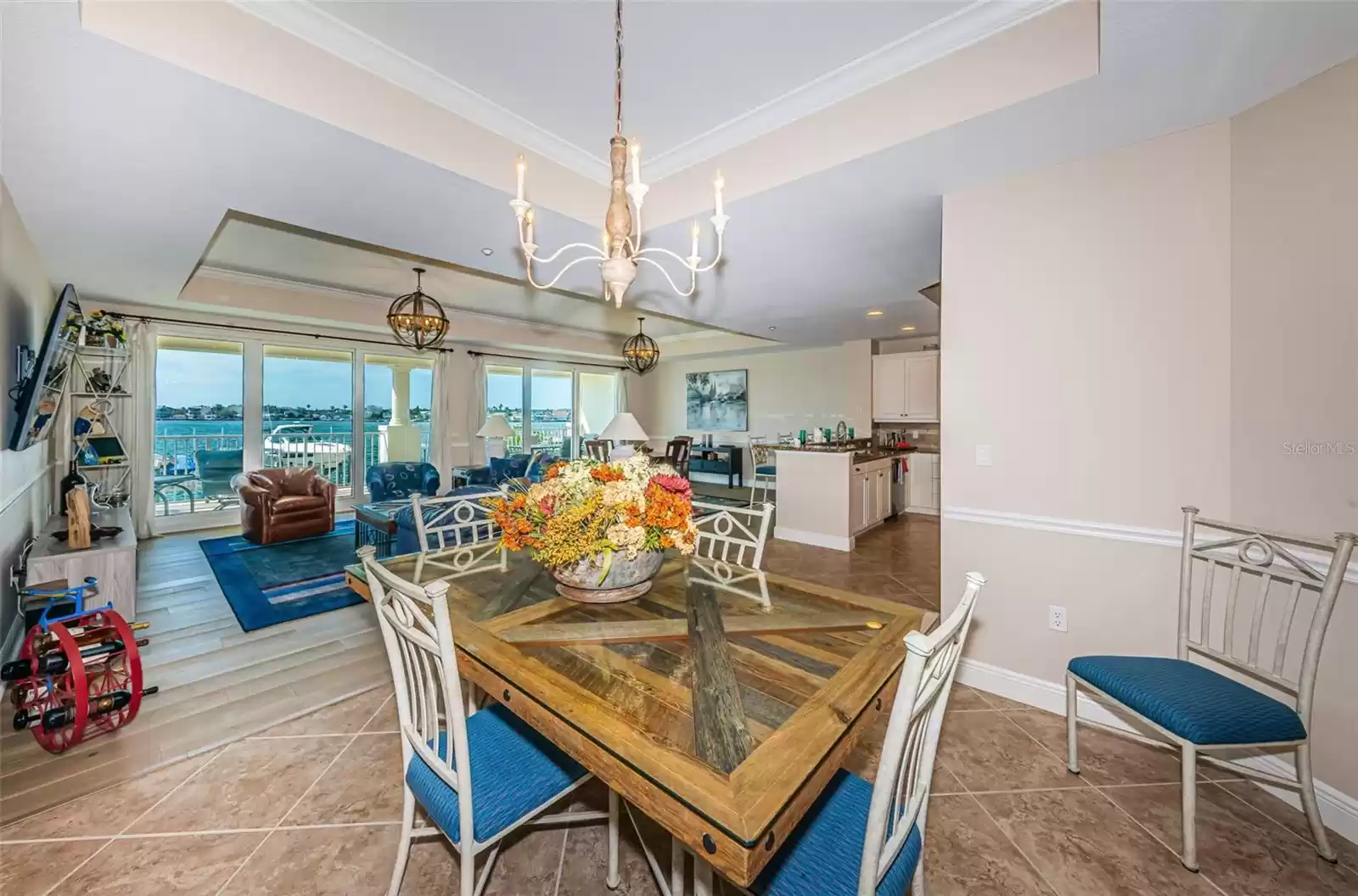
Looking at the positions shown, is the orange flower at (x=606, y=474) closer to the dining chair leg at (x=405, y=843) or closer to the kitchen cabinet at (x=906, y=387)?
the dining chair leg at (x=405, y=843)

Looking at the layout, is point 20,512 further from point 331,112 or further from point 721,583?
point 721,583

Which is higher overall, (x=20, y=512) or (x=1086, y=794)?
(x=20, y=512)

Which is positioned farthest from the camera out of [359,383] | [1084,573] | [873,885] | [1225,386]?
[359,383]

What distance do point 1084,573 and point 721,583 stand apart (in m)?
1.70

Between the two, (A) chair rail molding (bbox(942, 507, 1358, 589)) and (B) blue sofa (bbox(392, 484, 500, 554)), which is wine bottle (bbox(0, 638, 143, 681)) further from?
(A) chair rail molding (bbox(942, 507, 1358, 589))

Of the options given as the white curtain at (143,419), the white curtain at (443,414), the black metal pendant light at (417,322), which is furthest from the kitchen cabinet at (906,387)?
the white curtain at (143,419)

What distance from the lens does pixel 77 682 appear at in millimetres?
1878

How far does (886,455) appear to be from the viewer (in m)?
6.12

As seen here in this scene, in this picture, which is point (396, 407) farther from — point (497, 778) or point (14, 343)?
point (497, 778)

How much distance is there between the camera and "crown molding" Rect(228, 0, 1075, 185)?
1760 millimetres

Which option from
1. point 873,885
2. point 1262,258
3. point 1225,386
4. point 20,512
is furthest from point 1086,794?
point 20,512

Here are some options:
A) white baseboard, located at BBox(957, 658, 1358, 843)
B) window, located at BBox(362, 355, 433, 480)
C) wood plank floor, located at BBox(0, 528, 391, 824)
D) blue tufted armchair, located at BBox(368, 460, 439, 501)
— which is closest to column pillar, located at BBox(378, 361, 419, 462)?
window, located at BBox(362, 355, 433, 480)

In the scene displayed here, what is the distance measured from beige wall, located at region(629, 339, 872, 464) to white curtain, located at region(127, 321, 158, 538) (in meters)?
6.68

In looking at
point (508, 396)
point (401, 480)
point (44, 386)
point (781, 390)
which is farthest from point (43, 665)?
point (781, 390)
